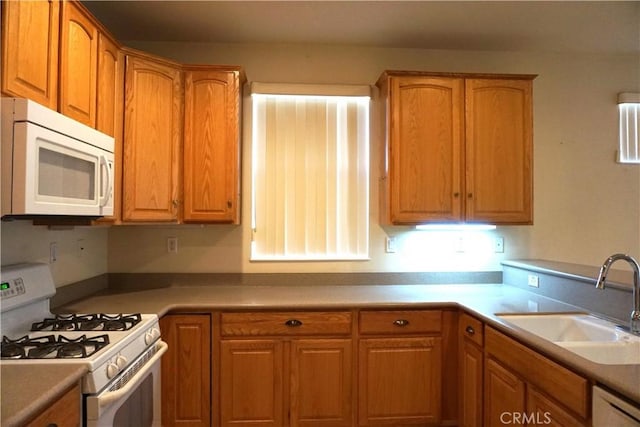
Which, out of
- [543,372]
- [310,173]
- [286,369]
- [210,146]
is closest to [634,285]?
[543,372]

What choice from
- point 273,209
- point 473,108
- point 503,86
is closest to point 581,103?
point 503,86

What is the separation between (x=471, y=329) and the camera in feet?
6.59

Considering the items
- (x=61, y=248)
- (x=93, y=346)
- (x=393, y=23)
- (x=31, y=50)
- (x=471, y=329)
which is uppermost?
(x=393, y=23)

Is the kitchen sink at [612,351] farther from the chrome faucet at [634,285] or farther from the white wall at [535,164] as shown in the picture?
the white wall at [535,164]

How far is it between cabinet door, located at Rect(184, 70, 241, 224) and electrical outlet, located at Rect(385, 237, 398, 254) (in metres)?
1.13

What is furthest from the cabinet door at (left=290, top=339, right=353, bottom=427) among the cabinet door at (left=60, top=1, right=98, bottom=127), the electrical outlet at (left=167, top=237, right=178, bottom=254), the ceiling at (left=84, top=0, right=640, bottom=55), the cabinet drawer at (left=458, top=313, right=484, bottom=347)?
the ceiling at (left=84, top=0, right=640, bottom=55)

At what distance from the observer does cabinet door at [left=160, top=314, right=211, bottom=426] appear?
206 centimetres

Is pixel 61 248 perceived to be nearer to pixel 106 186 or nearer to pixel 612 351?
pixel 106 186

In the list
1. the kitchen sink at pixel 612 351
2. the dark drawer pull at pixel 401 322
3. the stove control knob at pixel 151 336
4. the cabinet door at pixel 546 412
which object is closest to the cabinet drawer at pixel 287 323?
the dark drawer pull at pixel 401 322

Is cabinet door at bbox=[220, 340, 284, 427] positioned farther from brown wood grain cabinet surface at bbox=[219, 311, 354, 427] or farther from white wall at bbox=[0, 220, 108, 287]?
white wall at bbox=[0, 220, 108, 287]

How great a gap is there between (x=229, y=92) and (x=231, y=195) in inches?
25.8

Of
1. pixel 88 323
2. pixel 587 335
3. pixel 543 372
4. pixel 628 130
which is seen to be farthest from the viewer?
pixel 628 130

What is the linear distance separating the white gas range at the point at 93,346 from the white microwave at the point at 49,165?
442mm

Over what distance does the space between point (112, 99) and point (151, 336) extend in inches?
50.2
